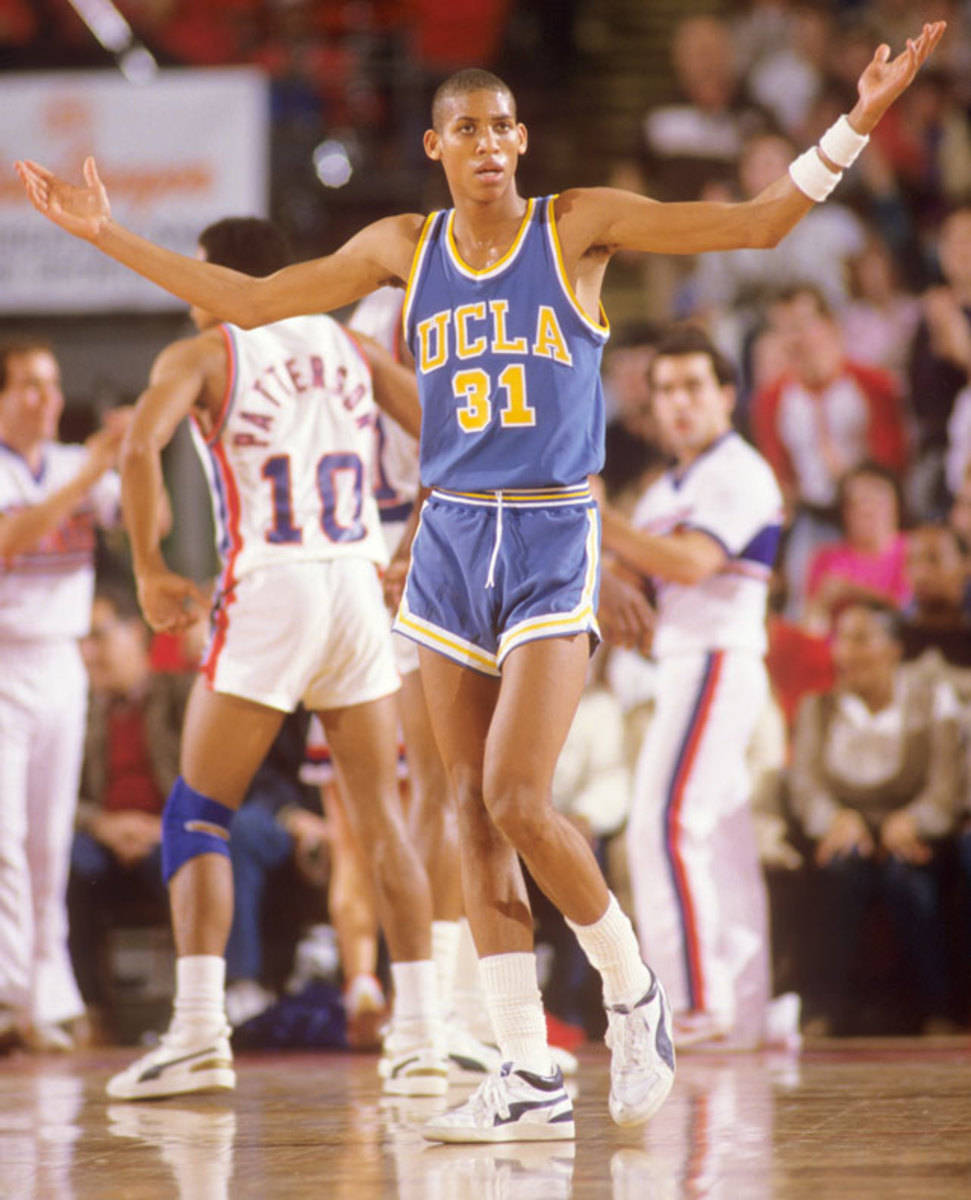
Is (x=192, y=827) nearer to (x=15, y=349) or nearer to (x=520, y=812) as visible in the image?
(x=520, y=812)

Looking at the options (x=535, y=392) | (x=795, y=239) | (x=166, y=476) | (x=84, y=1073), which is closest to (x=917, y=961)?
(x=84, y=1073)

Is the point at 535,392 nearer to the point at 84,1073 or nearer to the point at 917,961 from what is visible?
the point at 84,1073

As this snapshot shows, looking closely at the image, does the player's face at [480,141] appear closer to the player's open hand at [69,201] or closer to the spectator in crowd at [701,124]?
the player's open hand at [69,201]

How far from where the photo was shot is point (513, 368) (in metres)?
4.14

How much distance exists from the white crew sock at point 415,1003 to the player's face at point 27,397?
2764 millimetres

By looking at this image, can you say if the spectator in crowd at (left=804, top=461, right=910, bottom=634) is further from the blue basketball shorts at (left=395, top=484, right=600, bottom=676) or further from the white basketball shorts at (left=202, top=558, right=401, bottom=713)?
the blue basketball shorts at (left=395, top=484, right=600, bottom=676)

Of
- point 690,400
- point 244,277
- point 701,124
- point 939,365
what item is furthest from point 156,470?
point 701,124

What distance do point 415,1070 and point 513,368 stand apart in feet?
6.23

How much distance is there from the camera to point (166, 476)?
1191 cm

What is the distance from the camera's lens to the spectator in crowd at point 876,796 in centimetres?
702

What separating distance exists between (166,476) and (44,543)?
515 cm

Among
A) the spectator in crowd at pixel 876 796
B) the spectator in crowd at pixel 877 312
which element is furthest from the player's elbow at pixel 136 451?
the spectator in crowd at pixel 877 312

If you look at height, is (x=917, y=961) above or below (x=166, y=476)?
below

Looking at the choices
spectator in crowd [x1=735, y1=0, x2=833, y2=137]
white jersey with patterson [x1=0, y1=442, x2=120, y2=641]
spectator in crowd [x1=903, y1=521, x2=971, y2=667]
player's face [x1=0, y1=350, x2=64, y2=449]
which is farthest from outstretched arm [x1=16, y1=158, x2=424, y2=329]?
spectator in crowd [x1=735, y1=0, x2=833, y2=137]
